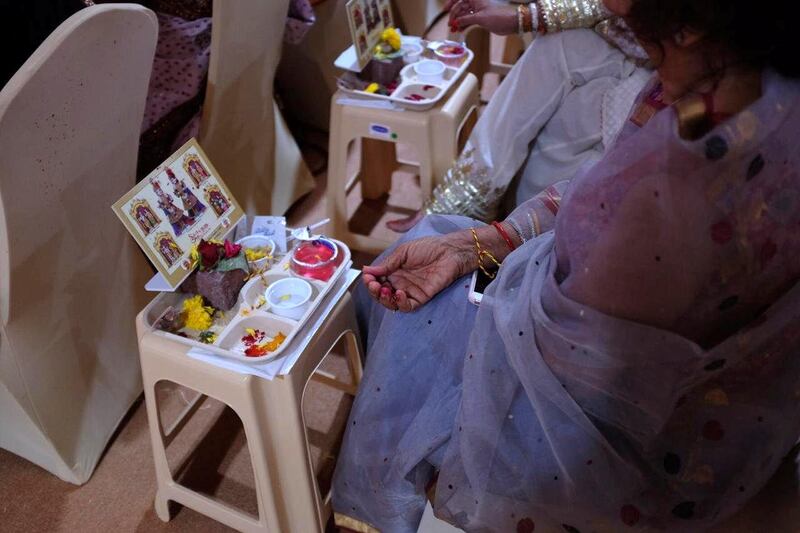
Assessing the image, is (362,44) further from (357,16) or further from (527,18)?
(527,18)

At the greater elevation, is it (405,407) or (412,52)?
(412,52)

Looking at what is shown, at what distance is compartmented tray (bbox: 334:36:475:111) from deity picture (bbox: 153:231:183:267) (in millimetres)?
643

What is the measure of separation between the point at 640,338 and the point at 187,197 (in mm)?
742

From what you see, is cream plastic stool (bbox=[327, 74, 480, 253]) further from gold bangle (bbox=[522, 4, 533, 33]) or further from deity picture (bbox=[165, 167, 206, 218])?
deity picture (bbox=[165, 167, 206, 218])

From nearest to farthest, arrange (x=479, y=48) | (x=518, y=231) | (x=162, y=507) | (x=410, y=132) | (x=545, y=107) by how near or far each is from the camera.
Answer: (x=518, y=231) → (x=162, y=507) → (x=545, y=107) → (x=410, y=132) → (x=479, y=48)

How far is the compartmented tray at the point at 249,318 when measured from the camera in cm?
99

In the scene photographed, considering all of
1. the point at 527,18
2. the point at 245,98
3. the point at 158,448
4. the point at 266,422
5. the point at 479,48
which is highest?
the point at 527,18

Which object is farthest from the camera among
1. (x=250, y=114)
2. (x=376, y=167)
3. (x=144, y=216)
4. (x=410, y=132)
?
(x=376, y=167)

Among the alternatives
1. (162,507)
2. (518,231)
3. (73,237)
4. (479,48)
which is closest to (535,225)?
(518,231)

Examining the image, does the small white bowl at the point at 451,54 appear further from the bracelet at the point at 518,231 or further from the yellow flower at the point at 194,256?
the yellow flower at the point at 194,256

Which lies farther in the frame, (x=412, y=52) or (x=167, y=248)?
(x=412, y=52)

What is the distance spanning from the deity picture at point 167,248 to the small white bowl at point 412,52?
84 cm

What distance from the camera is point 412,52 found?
1.61 metres

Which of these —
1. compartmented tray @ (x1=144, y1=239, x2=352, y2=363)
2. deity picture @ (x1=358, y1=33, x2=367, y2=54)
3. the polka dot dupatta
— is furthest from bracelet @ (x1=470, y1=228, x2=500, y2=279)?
deity picture @ (x1=358, y1=33, x2=367, y2=54)
